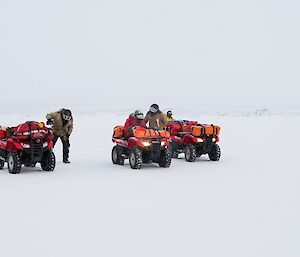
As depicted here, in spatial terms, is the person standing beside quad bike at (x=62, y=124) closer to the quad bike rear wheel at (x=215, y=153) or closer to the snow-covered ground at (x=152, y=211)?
the snow-covered ground at (x=152, y=211)

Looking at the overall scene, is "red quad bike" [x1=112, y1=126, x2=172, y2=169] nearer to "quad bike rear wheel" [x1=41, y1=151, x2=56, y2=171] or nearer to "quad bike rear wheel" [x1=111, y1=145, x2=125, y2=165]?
"quad bike rear wheel" [x1=111, y1=145, x2=125, y2=165]

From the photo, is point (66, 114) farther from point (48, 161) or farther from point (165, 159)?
point (165, 159)

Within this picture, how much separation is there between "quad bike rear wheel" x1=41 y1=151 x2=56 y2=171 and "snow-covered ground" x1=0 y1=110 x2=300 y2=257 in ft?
0.97

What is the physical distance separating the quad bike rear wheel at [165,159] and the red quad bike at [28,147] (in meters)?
2.95

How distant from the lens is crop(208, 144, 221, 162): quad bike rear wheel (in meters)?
15.6

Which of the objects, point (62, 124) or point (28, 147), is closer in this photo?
point (28, 147)

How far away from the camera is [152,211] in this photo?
8.02m

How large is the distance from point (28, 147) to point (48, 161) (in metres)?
0.69

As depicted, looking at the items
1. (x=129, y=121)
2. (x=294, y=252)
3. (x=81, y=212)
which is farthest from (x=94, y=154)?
(x=294, y=252)

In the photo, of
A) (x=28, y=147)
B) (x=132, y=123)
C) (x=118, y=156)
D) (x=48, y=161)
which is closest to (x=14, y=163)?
(x=28, y=147)

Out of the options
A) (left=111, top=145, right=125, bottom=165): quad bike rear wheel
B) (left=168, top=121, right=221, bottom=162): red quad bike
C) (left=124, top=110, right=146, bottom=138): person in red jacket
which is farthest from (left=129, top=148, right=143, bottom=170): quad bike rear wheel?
(left=168, top=121, right=221, bottom=162): red quad bike

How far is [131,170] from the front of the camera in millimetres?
13406

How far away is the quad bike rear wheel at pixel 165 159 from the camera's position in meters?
13.9

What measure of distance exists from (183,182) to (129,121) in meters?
4.34
